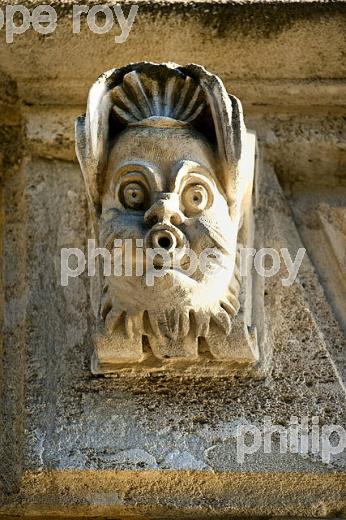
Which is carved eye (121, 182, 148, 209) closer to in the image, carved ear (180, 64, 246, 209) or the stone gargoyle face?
the stone gargoyle face

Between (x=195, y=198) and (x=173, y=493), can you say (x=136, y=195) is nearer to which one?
(x=195, y=198)

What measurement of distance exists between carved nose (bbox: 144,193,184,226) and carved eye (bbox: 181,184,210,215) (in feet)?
0.11

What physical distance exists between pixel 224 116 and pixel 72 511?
0.71 metres

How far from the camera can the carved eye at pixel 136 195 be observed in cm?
212

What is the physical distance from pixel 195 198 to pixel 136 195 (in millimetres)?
100

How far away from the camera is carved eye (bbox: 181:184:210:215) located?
210cm

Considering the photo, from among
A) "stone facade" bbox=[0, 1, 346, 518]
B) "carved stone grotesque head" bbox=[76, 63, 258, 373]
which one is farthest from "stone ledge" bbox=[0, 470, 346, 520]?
"carved stone grotesque head" bbox=[76, 63, 258, 373]

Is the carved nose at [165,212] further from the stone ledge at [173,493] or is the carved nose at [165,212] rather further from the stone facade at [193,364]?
the stone ledge at [173,493]

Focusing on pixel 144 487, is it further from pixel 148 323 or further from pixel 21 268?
pixel 21 268

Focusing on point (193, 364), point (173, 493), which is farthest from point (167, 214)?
point (173, 493)

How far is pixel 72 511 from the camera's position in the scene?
83.1 inches

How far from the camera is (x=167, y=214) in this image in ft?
6.70

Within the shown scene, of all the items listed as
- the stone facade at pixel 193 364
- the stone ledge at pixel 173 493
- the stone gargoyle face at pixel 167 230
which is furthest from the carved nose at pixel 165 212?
the stone ledge at pixel 173 493

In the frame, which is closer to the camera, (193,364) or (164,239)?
(164,239)
